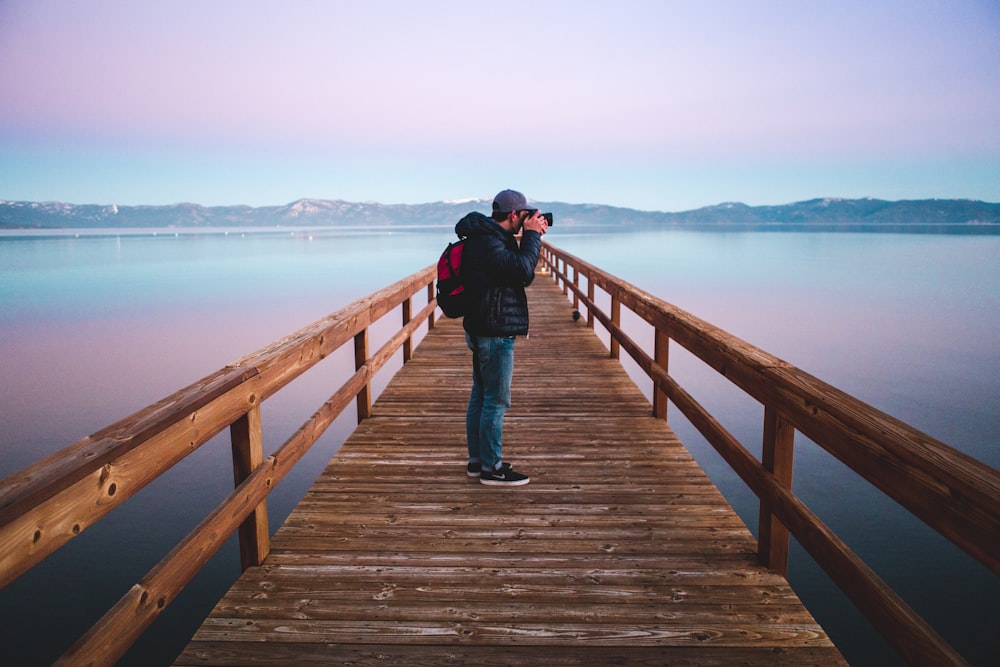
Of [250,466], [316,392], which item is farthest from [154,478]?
[316,392]

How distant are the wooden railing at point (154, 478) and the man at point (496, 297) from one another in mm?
839

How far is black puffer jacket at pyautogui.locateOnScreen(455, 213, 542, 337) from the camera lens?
308cm

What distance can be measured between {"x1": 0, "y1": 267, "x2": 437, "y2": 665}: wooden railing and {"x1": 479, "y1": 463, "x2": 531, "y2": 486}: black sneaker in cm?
95

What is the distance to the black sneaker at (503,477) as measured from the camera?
136 inches

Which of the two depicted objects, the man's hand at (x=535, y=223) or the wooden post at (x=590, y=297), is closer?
the man's hand at (x=535, y=223)

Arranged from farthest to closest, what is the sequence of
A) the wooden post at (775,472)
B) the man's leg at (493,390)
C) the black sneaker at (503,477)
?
the black sneaker at (503,477), the man's leg at (493,390), the wooden post at (775,472)

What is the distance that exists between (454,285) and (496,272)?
0.26 m

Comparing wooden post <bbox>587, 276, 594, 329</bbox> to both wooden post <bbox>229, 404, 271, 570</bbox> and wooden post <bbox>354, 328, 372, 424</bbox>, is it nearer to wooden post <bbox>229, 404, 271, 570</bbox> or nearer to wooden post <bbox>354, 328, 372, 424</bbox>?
wooden post <bbox>354, 328, 372, 424</bbox>

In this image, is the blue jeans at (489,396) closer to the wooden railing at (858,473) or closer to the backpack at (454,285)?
the backpack at (454,285)

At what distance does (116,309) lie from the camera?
2509 centimetres

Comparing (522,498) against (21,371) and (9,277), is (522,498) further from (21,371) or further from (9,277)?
(9,277)

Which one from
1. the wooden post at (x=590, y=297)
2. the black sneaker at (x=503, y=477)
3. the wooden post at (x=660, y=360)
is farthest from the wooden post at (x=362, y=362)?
the wooden post at (x=590, y=297)

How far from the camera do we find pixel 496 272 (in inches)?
122

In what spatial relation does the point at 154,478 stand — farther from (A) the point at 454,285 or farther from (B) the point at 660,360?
(B) the point at 660,360
